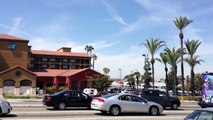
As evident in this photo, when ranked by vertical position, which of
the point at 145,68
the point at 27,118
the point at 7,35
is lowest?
the point at 27,118

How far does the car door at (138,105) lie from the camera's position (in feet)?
80.3

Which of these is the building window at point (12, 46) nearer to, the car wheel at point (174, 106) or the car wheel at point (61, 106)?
the car wheel at point (174, 106)

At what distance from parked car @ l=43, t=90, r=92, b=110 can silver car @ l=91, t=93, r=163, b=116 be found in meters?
4.22

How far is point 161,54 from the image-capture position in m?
81.9

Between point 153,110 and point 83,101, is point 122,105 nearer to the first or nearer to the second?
point 153,110

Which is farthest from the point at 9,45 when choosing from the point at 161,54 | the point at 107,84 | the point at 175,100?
the point at 175,100

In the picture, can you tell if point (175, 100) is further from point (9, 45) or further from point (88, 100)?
point (9, 45)

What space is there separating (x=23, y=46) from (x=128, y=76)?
112ft

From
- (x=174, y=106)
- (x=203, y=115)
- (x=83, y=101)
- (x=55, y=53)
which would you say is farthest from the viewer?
(x=55, y=53)

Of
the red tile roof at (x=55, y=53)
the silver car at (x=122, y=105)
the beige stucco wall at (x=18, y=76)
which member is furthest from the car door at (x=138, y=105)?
the red tile roof at (x=55, y=53)

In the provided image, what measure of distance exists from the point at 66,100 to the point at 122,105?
18.6ft

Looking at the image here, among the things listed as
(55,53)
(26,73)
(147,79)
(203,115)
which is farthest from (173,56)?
(203,115)

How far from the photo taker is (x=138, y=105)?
2453 centimetres

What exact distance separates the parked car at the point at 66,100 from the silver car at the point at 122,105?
4223 mm
